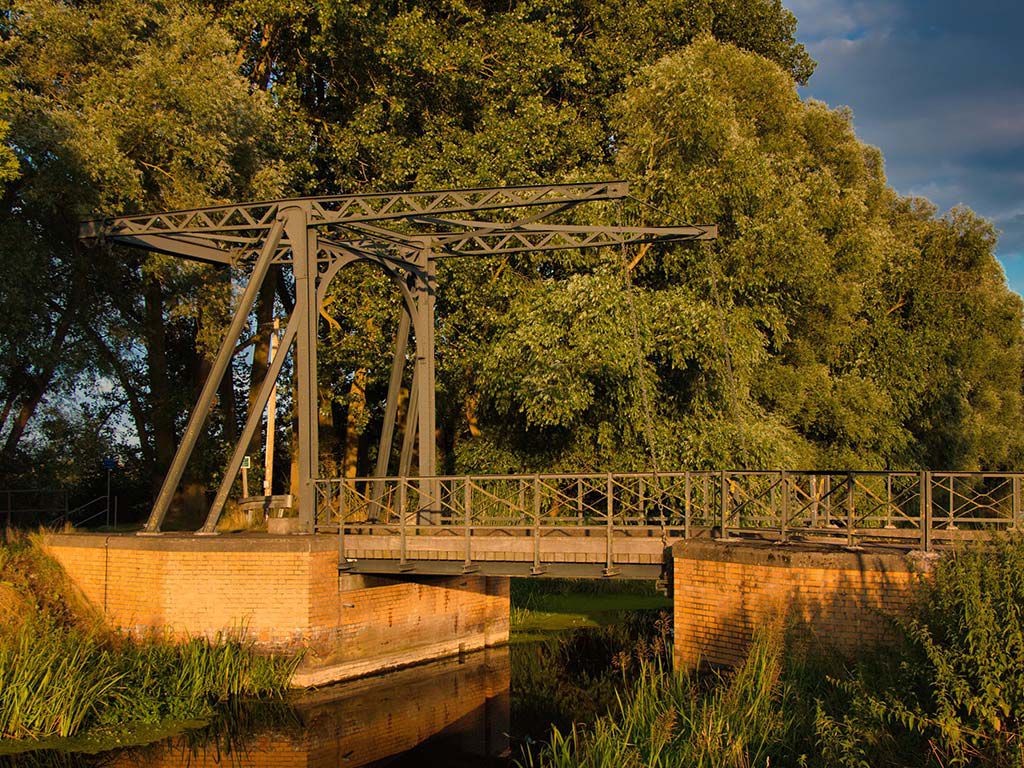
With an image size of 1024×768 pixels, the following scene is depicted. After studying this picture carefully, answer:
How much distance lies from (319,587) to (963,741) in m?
9.80

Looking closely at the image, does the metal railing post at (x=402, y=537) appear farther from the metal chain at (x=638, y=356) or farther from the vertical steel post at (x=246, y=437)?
the metal chain at (x=638, y=356)

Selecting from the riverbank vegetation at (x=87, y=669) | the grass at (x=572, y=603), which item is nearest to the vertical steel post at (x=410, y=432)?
the grass at (x=572, y=603)

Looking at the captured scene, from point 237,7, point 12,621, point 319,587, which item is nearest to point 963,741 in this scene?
point 319,587

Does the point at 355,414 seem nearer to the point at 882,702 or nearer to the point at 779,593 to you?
the point at 779,593

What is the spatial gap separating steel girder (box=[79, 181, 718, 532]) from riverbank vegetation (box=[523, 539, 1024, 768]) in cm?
708

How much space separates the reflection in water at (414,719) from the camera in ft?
41.1

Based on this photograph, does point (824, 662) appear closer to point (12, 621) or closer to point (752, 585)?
point (752, 585)

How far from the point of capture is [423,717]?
14719 mm

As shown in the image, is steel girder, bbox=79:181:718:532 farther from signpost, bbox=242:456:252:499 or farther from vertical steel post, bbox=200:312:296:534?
signpost, bbox=242:456:252:499

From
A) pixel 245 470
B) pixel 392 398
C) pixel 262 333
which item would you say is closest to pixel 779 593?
pixel 392 398

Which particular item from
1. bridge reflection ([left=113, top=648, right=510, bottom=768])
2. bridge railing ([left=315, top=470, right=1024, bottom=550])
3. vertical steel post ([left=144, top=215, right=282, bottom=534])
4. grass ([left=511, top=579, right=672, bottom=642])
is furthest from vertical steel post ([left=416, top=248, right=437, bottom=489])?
grass ([left=511, top=579, right=672, bottom=642])

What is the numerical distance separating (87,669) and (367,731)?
3.75 metres

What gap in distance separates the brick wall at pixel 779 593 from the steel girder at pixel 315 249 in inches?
212

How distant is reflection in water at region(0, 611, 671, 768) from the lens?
12.5m
